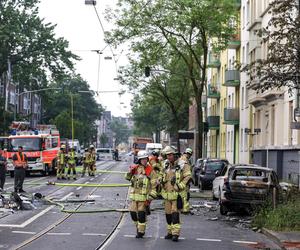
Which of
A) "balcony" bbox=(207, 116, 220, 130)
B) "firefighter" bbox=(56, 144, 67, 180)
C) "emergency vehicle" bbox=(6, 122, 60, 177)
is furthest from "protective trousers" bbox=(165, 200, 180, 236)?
"balcony" bbox=(207, 116, 220, 130)

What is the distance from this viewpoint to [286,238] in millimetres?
13320

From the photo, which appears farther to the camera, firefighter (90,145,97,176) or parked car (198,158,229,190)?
firefighter (90,145,97,176)

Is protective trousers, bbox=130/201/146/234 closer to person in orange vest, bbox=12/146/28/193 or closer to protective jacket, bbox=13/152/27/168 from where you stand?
person in orange vest, bbox=12/146/28/193

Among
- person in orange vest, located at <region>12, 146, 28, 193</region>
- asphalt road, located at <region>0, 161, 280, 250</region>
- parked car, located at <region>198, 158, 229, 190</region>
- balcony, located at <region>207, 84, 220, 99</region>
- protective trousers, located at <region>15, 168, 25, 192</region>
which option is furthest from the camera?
balcony, located at <region>207, 84, 220, 99</region>

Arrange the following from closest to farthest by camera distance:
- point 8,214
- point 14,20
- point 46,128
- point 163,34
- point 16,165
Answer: point 8,214, point 16,165, point 163,34, point 46,128, point 14,20

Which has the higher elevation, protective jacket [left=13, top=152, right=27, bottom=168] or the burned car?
protective jacket [left=13, top=152, right=27, bottom=168]

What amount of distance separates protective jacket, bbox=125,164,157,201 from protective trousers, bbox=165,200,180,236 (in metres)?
0.37

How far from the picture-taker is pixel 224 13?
37438 mm

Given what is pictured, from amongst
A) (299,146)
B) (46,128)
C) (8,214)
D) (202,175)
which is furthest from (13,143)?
(8,214)

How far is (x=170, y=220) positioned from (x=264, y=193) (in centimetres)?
592

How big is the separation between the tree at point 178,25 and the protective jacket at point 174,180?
24.6 m

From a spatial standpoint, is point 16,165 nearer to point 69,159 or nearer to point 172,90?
point 69,159

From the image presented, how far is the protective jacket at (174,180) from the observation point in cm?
1288

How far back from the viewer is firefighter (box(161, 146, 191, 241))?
12.8 metres
